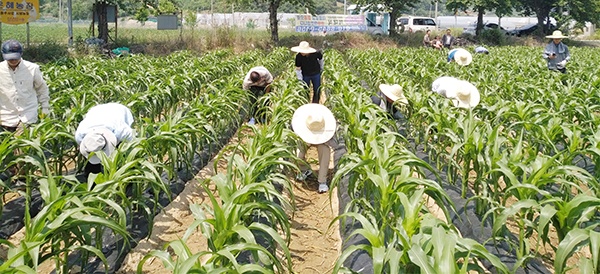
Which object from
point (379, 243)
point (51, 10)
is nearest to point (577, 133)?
point (379, 243)

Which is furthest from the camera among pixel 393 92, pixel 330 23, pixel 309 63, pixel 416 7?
pixel 330 23

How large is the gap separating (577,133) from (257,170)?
A: 9.58 feet

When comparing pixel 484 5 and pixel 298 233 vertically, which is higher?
pixel 484 5

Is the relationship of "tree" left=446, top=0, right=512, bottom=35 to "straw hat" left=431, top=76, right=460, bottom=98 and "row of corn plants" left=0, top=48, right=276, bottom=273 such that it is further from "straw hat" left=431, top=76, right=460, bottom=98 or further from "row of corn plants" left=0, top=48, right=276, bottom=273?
"straw hat" left=431, top=76, right=460, bottom=98

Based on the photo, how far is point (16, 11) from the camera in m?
14.9

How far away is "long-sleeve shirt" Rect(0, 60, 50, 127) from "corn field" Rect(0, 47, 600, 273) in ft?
0.91

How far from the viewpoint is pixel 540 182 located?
340 cm

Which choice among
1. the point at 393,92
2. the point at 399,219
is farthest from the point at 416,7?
the point at 399,219

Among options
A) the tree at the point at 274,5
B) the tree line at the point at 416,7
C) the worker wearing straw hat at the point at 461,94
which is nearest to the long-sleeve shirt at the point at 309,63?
the worker wearing straw hat at the point at 461,94

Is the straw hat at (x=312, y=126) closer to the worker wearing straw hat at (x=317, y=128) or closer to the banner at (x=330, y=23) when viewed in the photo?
the worker wearing straw hat at (x=317, y=128)

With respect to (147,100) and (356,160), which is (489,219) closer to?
(356,160)

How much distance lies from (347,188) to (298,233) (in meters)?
0.84

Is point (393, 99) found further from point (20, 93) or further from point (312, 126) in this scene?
point (20, 93)

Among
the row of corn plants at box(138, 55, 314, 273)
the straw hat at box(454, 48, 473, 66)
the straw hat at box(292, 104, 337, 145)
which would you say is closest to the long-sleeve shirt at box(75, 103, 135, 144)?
the row of corn plants at box(138, 55, 314, 273)
